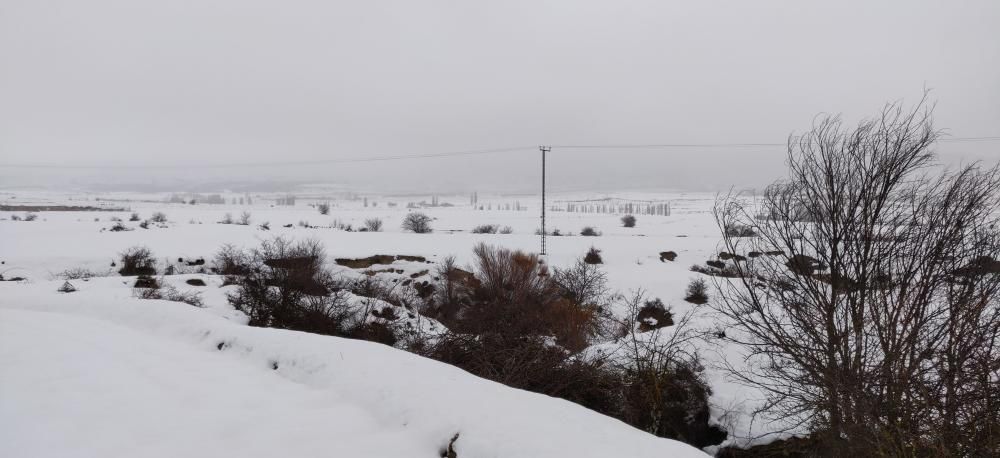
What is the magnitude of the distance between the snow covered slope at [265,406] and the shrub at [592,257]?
91.1 ft

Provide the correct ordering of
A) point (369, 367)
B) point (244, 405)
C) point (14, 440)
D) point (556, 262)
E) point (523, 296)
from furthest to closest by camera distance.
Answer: point (556, 262)
point (523, 296)
point (369, 367)
point (244, 405)
point (14, 440)

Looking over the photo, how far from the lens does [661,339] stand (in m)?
16.5

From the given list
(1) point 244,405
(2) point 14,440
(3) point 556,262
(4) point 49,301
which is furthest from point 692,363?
(3) point 556,262

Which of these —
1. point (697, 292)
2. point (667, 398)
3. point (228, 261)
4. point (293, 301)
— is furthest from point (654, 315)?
point (228, 261)

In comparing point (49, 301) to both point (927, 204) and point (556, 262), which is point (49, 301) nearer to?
point (927, 204)

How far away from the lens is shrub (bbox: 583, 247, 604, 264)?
3359cm

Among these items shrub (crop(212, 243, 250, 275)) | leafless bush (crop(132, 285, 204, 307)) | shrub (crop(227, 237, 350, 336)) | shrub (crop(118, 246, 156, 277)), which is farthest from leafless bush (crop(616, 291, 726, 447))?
shrub (crop(118, 246, 156, 277))

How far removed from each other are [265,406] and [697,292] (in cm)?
2740

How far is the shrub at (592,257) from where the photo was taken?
3359 centimetres

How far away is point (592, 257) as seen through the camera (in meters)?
34.2

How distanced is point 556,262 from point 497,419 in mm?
29192

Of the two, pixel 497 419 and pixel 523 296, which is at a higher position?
pixel 497 419

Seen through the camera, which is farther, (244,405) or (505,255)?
(505,255)

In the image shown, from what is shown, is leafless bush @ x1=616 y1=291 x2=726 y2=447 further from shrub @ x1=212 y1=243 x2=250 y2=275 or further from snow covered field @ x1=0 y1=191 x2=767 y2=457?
shrub @ x1=212 y1=243 x2=250 y2=275
